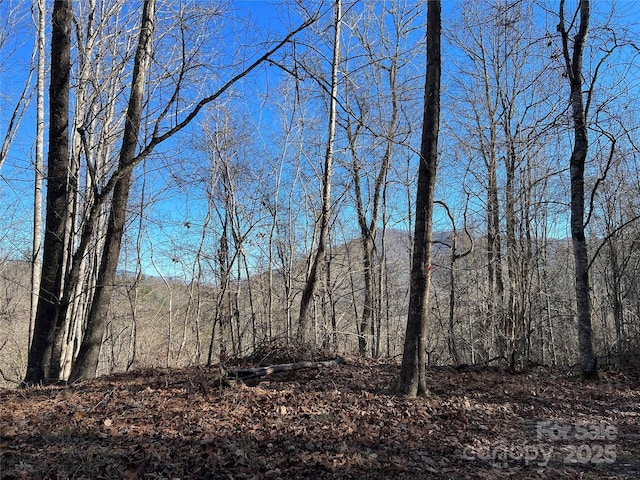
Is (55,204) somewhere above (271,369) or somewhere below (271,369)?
above

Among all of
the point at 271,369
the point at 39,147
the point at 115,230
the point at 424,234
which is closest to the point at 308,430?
the point at 271,369

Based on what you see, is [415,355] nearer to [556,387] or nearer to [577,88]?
[556,387]

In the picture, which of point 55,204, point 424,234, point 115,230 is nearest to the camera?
point 424,234

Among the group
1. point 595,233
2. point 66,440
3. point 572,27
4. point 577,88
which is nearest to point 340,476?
point 66,440

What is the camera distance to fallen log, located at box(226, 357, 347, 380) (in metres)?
5.68

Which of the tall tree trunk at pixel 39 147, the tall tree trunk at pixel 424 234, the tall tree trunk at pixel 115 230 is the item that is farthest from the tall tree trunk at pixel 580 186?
the tall tree trunk at pixel 39 147

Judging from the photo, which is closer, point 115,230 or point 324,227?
point 115,230

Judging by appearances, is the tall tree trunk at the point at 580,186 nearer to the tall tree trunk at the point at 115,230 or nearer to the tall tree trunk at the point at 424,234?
the tall tree trunk at the point at 424,234


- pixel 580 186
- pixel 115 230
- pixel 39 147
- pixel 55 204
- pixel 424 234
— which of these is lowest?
pixel 424 234

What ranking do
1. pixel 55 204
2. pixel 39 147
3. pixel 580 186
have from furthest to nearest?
pixel 39 147, pixel 580 186, pixel 55 204

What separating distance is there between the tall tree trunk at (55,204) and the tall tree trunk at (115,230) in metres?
0.44

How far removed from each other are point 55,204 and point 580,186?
368 inches

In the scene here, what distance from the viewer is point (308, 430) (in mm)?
3986

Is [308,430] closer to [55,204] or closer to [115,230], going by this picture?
[115,230]
